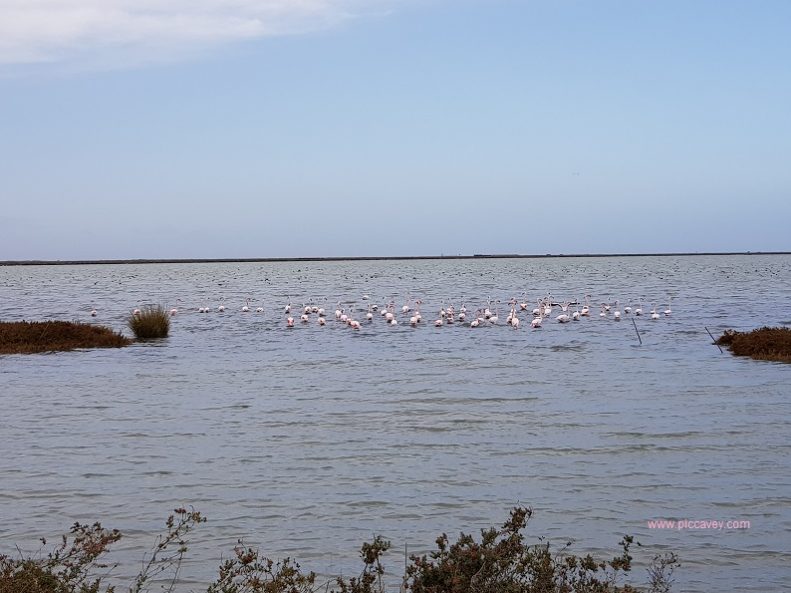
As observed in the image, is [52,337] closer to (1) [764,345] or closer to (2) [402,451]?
(2) [402,451]

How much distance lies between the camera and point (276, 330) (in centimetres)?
3525

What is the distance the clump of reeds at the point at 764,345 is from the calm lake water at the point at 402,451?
0.69 meters

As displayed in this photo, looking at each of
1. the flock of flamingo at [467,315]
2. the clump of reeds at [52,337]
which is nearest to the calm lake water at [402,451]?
the clump of reeds at [52,337]

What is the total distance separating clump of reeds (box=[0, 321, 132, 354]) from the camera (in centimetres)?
2731

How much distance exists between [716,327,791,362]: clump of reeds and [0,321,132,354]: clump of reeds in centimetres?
1901

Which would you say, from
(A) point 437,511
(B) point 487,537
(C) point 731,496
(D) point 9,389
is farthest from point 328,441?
(D) point 9,389

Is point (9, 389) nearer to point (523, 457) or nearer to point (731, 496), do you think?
point (523, 457)

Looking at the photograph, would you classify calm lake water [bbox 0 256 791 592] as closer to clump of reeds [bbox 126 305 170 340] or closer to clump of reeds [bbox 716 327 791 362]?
clump of reeds [bbox 716 327 791 362]

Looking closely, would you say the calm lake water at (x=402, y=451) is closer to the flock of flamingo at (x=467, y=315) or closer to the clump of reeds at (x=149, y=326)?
the clump of reeds at (x=149, y=326)

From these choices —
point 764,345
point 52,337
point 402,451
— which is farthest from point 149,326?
point 402,451

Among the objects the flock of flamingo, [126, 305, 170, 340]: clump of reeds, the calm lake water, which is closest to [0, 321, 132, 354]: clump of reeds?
[126, 305, 170, 340]: clump of reeds

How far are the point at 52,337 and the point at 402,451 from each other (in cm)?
1940

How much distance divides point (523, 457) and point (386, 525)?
336 centimetres

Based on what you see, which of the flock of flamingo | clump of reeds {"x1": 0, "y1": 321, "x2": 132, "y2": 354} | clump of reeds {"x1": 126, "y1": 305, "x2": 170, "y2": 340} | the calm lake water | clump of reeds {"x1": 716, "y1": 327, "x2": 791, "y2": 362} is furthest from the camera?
the flock of flamingo
